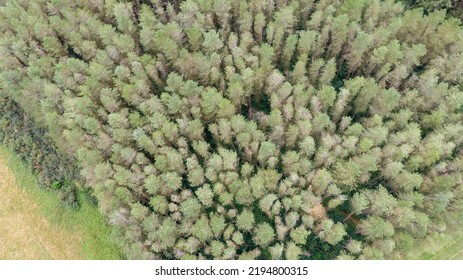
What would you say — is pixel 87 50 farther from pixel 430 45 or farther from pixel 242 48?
pixel 430 45

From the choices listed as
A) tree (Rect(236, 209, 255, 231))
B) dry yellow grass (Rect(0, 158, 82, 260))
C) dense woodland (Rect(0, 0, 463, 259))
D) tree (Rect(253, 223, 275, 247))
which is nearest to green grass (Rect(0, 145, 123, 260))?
dry yellow grass (Rect(0, 158, 82, 260))

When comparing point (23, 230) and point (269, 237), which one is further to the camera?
point (23, 230)

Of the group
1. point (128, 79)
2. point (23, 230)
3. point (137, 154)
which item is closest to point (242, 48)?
point (128, 79)

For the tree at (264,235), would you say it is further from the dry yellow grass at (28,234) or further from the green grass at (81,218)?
the dry yellow grass at (28,234)
